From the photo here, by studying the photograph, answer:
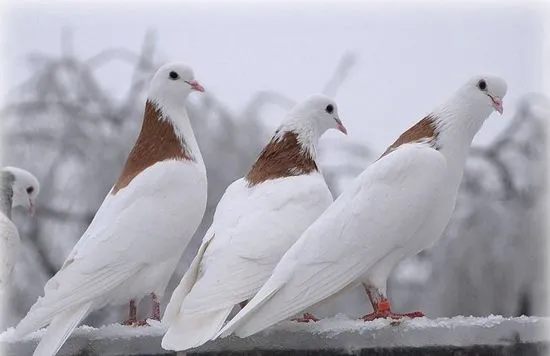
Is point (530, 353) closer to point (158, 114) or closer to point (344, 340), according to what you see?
point (344, 340)

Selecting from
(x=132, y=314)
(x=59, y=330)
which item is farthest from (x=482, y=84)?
(x=59, y=330)

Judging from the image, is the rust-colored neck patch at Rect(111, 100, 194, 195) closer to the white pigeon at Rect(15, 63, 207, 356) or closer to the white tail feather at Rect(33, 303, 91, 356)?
the white pigeon at Rect(15, 63, 207, 356)

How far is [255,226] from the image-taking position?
13.4ft

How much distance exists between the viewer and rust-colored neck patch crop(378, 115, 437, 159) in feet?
14.0

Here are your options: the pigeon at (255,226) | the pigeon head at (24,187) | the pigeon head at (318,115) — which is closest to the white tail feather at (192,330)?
the pigeon at (255,226)

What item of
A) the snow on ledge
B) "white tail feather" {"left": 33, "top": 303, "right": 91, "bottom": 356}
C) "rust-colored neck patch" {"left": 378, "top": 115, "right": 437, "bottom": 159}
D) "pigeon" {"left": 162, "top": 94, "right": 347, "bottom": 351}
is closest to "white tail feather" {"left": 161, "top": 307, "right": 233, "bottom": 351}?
"pigeon" {"left": 162, "top": 94, "right": 347, "bottom": 351}

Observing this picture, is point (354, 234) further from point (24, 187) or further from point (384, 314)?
point (24, 187)

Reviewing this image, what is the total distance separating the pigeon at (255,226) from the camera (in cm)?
372

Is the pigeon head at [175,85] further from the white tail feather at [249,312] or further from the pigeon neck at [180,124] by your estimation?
the white tail feather at [249,312]

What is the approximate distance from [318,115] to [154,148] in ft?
2.57

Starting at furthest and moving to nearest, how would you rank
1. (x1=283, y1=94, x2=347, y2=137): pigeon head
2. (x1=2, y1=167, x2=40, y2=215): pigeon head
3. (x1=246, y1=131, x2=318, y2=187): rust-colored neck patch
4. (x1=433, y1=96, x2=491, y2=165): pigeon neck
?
(x1=2, y1=167, x2=40, y2=215): pigeon head < (x1=283, y1=94, x2=347, y2=137): pigeon head < (x1=246, y1=131, x2=318, y2=187): rust-colored neck patch < (x1=433, y1=96, x2=491, y2=165): pigeon neck

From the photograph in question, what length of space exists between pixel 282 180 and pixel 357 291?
3.27m

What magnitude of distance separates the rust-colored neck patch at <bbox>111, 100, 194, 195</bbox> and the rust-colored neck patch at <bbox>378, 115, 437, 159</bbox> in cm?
98

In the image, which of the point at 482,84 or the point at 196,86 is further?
the point at 196,86
